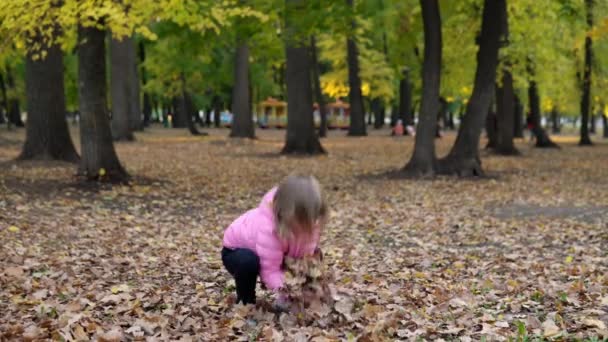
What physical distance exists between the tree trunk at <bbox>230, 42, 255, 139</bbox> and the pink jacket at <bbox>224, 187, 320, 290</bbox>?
26385 millimetres

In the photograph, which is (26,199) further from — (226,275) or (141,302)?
(141,302)

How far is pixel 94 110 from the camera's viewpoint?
44.3 ft

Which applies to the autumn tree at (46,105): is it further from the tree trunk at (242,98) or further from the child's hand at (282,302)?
the tree trunk at (242,98)

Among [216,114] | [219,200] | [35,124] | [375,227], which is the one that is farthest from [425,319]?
[216,114]

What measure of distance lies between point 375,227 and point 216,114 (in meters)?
52.3

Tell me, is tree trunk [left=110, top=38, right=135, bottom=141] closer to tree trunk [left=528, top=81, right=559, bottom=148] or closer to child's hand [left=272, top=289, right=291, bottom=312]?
tree trunk [left=528, top=81, right=559, bottom=148]

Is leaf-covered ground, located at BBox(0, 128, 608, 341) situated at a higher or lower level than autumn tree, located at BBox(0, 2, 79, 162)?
lower

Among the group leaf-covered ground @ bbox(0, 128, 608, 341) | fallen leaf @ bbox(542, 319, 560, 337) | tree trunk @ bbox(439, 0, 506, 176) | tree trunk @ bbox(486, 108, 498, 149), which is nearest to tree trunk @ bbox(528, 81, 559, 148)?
tree trunk @ bbox(486, 108, 498, 149)

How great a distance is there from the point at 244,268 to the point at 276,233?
1.15 ft

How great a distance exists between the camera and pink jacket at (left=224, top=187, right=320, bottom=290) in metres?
4.76

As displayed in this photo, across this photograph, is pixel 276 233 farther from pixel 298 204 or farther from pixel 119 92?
pixel 119 92

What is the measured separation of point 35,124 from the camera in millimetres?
16453

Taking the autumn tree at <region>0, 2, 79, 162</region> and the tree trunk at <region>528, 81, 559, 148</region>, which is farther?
the tree trunk at <region>528, 81, 559, 148</region>

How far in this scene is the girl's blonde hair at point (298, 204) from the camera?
4.63 metres
